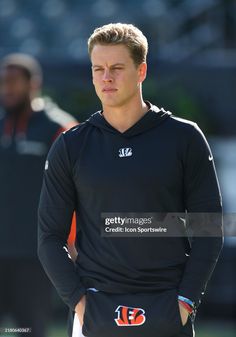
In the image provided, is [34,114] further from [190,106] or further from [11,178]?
[190,106]

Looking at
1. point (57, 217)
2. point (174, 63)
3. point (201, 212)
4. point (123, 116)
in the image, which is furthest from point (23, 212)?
point (174, 63)

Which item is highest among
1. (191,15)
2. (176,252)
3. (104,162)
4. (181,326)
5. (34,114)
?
(191,15)

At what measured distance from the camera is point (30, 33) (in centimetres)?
1210

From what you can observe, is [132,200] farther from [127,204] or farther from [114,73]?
[114,73]

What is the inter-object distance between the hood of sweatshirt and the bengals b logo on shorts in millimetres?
606

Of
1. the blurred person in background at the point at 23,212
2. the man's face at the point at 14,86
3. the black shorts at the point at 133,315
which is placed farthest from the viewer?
the man's face at the point at 14,86

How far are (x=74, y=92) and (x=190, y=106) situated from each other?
1118 millimetres

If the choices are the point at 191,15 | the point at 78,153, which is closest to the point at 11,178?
the point at 78,153

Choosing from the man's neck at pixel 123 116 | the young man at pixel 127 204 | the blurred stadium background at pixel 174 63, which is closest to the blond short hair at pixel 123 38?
the young man at pixel 127 204

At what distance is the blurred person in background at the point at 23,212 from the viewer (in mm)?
5043

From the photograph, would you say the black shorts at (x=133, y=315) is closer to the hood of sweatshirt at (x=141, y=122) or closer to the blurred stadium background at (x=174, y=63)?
the hood of sweatshirt at (x=141, y=122)

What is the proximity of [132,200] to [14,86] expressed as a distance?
100 inches

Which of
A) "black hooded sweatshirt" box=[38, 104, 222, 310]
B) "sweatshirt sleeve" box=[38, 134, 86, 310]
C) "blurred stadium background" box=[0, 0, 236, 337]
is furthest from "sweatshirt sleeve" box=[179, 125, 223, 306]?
"blurred stadium background" box=[0, 0, 236, 337]

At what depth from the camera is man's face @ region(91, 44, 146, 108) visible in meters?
3.09
